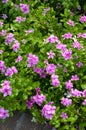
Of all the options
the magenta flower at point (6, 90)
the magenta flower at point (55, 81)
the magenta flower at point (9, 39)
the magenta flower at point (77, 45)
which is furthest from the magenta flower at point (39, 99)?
the magenta flower at point (9, 39)

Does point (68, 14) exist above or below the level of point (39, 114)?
above

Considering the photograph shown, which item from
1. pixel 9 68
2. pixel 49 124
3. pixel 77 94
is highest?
pixel 9 68

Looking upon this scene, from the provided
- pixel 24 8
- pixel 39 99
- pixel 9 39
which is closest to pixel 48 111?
pixel 39 99

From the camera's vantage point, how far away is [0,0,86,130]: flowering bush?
2900mm

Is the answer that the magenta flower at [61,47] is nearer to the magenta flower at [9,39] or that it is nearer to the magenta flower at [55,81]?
the magenta flower at [55,81]

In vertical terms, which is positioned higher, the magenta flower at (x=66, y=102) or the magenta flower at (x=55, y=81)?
the magenta flower at (x=55, y=81)

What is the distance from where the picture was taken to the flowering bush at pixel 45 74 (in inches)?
114

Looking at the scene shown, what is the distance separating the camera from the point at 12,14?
155 inches

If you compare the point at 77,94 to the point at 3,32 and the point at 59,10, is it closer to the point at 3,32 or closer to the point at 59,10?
the point at 3,32

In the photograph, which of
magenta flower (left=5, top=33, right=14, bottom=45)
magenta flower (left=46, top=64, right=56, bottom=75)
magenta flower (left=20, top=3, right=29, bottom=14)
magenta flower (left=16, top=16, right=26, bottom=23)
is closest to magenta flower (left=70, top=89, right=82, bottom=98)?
magenta flower (left=46, top=64, right=56, bottom=75)

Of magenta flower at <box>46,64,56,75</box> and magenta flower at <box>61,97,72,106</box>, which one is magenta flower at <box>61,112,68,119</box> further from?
magenta flower at <box>46,64,56,75</box>

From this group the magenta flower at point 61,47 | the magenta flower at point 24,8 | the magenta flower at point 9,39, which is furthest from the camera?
the magenta flower at point 24,8

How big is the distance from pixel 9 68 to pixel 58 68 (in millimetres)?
432

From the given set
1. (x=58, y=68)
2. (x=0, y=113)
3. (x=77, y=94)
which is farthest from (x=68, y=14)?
(x=0, y=113)
